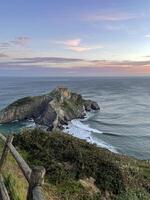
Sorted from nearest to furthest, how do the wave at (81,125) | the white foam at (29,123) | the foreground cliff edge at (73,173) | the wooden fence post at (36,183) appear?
the wooden fence post at (36,183) < the foreground cliff edge at (73,173) < the wave at (81,125) < the white foam at (29,123)

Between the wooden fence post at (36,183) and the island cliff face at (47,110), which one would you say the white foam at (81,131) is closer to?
the island cliff face at (47,110)

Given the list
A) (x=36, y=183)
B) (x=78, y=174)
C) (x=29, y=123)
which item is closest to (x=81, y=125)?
(x=29, y=123)

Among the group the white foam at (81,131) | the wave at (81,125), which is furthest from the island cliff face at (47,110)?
the white foam at (81,131)

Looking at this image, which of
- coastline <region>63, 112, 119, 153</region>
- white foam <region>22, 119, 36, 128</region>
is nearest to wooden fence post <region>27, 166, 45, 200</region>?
coastline <region>63, 112, 119, 153</region>

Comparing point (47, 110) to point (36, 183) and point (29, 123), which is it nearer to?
point (29, 123)

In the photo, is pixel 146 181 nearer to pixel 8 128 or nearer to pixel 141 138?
pixel 141 138

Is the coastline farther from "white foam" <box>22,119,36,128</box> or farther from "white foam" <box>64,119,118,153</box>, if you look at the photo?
"white foam" <box>22,119,36,128</box>
